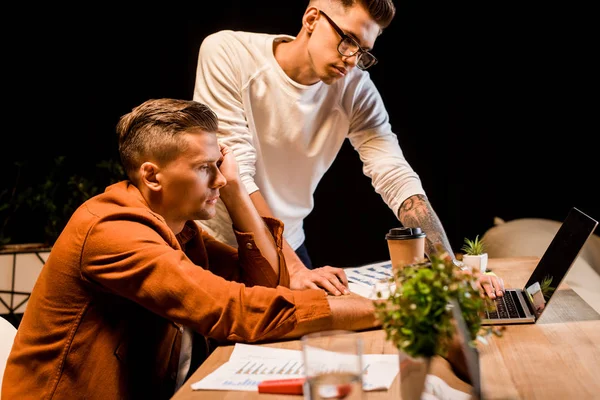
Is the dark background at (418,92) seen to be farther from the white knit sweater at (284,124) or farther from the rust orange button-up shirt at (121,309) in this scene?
the rust orange button-up shirt at (121,309)

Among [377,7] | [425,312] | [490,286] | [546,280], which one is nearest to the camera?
[425,312]

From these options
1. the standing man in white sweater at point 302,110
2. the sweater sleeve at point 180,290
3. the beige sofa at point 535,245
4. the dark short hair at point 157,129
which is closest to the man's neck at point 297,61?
the standing man in white sweater at point 302,110

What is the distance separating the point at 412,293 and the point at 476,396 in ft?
0.70

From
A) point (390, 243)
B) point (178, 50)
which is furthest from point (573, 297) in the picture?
point (178, 50)

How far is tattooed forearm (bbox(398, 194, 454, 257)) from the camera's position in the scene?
7.15 ft

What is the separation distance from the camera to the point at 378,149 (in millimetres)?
2602

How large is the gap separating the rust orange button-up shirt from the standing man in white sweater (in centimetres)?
57

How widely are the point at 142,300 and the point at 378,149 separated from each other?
1360mm

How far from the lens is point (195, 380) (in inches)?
51.5

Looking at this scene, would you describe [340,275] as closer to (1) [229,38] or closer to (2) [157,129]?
(2) [157,129]

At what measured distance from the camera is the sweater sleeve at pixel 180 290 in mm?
1433

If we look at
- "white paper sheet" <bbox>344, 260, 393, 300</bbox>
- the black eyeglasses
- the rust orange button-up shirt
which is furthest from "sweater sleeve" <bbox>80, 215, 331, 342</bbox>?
the black eyeglasses

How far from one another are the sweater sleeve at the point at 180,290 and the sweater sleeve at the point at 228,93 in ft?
2.44

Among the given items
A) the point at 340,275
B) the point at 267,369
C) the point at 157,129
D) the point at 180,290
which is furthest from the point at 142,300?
the point at 340,275
